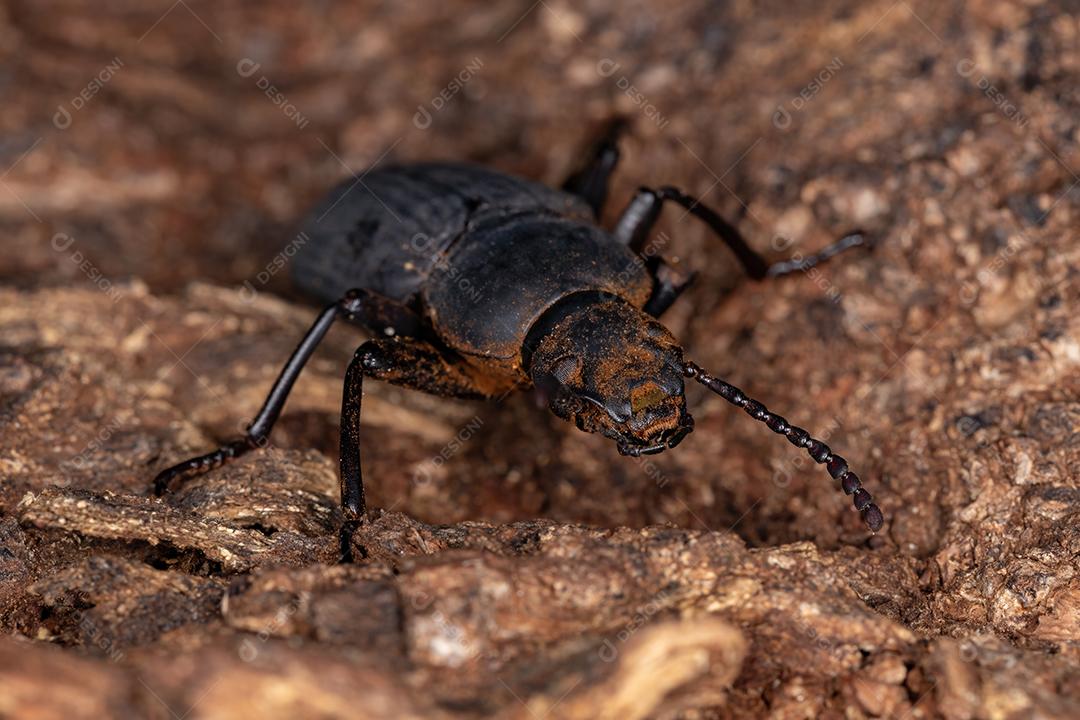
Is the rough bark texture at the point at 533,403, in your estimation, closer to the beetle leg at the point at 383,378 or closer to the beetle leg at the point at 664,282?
the beetle leg at the point at 664,282

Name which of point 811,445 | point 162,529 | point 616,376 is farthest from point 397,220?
point 811,445

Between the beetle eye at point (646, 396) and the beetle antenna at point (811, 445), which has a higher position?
the beetle eye at point (646, 396)

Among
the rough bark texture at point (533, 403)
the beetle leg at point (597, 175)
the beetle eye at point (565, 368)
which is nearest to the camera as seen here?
the rough bark texture at point (533, 403)

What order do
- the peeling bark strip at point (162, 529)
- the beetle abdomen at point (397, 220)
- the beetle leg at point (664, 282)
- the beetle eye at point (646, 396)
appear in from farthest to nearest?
the beetle abdomen at point (397, 220) < the beetle leg at point (664, 282) < the beetle eye at point (646, 396) < the peeling bark strip at point (162, 529)

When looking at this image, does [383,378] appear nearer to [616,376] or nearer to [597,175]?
[616,376]

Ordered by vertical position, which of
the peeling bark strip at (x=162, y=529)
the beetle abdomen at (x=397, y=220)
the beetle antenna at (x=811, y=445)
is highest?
the beetle abdomen at (x=397, y=220)

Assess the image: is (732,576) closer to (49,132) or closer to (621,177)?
(621,177)

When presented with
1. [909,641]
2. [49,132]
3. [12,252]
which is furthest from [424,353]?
[49,132]

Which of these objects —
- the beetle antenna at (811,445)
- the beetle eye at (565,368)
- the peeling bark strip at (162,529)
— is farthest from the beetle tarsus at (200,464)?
the beetle antenna at (811,445)
